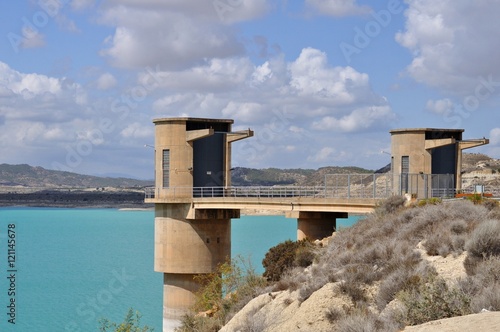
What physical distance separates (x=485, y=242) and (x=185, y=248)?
925 inches

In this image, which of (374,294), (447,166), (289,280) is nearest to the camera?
(374,294)

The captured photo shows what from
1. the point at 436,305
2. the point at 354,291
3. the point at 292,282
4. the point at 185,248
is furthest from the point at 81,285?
the point at 436,305

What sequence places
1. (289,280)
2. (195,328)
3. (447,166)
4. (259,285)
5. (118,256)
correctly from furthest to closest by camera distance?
(118,256)
(447,166)
(259,285)
(195,328)
(289,280)

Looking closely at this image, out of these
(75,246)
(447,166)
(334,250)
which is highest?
(447,166)

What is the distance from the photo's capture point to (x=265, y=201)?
36219 mm

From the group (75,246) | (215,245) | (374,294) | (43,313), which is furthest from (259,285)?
(75,246)

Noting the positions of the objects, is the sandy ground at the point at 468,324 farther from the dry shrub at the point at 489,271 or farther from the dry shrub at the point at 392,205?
the dry shrub at the point at 392,205

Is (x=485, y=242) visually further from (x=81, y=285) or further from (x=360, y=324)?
(x=81, y=285)

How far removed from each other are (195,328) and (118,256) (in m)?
66.3

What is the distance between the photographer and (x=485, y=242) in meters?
17.7

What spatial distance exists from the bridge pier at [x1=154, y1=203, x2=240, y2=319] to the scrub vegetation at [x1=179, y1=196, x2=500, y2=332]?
13.2 metres

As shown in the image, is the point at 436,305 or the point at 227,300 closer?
the point at 436,305

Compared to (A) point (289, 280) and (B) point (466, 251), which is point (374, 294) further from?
(A) point (289, 280)

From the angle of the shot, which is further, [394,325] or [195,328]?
[195,328]
